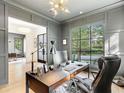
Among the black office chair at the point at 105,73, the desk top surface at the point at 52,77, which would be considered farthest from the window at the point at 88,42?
the black office chair at the point at 105,73

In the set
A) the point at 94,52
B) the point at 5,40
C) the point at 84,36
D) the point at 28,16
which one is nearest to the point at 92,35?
the point at 84,36

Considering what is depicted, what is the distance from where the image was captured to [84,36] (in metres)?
5.24

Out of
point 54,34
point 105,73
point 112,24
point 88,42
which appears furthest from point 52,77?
point 54,34

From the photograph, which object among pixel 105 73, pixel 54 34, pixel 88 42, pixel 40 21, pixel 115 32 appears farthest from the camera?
pixel 54 34

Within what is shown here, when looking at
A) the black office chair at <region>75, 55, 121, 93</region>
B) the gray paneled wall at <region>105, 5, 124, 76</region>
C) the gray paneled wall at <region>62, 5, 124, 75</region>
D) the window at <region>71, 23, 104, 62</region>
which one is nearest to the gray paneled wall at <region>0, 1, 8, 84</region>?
the window at <region>71, 23, 104, 62</region>

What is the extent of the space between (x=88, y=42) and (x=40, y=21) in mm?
2677

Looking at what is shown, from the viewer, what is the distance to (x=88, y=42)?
16.6 ft

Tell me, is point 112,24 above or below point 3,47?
above

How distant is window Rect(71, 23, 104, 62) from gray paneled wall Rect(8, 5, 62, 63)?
3.14 ft

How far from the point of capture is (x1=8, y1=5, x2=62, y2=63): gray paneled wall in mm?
3609

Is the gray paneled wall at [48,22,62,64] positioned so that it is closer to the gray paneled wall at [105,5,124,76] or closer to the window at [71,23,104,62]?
the window at [71,23,104,62]

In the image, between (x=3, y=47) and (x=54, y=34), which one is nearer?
(x=3, y=47)

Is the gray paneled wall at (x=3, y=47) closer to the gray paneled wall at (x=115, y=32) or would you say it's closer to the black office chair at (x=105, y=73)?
the black office chair at (x=105, y=73)

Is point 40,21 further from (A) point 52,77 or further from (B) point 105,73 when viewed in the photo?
(B) point 105,73
